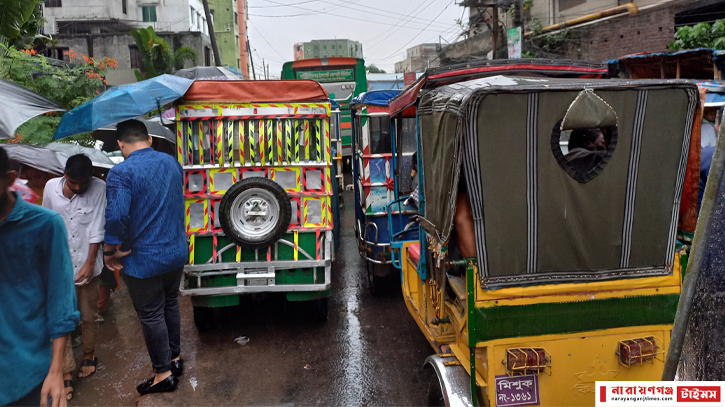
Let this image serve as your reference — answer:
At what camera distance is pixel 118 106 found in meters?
4.58

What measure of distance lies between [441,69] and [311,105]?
187 cm

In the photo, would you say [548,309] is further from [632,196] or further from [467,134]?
[467,134]

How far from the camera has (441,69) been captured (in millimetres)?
3816

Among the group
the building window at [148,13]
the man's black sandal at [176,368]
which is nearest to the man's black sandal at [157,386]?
the man's black sandal at [176,368]

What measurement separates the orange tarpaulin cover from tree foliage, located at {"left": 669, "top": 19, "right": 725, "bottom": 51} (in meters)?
10.9

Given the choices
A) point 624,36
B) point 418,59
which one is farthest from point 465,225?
point 418,59

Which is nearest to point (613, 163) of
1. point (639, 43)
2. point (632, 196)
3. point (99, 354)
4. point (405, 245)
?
point (632, 196)

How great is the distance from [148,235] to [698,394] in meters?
3.87

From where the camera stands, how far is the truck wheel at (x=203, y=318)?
5557 mm

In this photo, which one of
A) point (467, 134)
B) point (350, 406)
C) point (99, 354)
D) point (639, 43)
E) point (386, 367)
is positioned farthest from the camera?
point (639, 43)

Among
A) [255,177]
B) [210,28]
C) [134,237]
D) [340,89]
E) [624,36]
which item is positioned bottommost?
[134,237]

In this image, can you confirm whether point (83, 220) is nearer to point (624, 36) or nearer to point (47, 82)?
point (47, 82)

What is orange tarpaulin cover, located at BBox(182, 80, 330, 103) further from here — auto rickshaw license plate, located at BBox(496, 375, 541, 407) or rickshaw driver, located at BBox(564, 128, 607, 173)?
auto rickshaw license plate, located at BBox(496, 375, 541, 407)

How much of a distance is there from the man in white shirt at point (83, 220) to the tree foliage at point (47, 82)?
234 cm
